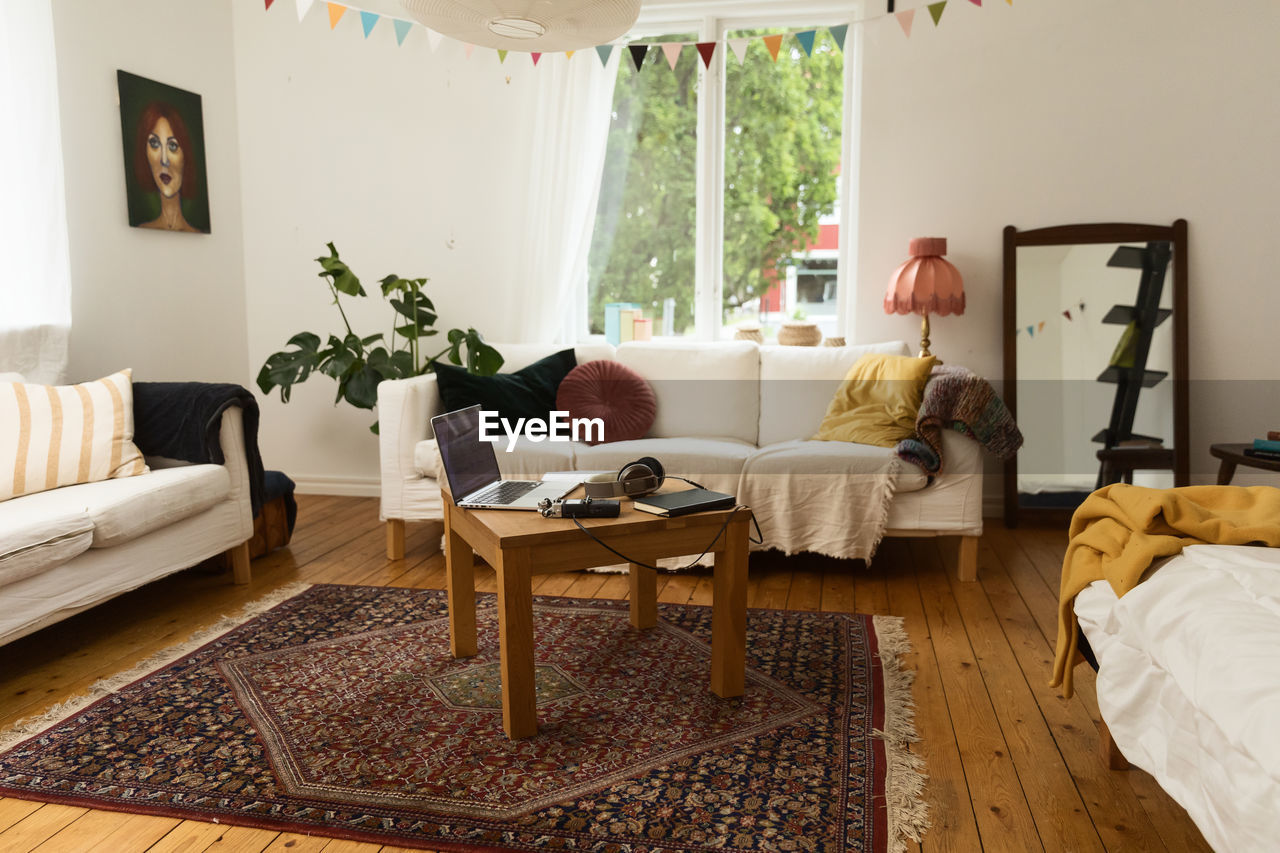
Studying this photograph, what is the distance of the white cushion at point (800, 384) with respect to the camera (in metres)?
3.59

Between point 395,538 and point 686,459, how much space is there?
3.79ft

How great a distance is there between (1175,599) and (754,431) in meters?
2.21

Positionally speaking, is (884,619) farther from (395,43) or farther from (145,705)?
(395,43)

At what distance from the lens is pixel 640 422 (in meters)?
3.55

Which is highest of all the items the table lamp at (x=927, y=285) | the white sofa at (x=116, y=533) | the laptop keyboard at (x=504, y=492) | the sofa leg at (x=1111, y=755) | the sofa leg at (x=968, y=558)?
the table lamp at (x=927, y=285)

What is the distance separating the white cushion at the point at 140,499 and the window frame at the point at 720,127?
234cm

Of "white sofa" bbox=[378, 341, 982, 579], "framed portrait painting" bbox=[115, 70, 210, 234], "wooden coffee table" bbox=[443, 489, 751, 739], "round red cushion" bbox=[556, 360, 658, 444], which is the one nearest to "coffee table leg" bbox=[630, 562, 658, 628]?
"wooden coffee table" bbox=[443, 489, 751, 739]

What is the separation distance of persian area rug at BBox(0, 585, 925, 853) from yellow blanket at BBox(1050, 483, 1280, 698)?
1.63ft

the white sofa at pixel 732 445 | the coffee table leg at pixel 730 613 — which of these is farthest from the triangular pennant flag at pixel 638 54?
the coffee table leg at pixel 730 613

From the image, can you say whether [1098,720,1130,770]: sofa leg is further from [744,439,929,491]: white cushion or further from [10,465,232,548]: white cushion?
[10,465,232,548]: white cushion

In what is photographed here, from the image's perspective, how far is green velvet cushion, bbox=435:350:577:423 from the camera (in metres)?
3.38

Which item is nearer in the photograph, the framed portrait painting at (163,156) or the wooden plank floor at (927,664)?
the wooden plank floor at (927,664)

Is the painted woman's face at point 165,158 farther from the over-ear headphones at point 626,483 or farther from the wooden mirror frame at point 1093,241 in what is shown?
the wooden mirror frame at point 1093,241

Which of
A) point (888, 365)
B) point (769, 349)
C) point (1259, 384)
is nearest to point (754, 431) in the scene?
point (769, 349)
